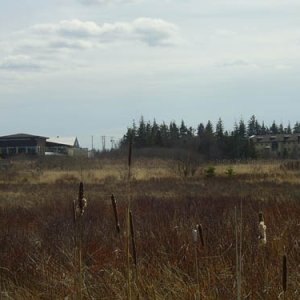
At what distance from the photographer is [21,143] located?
94125 millimetres

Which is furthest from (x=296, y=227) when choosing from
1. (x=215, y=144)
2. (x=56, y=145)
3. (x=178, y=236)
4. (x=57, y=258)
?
(x=56, y=145)

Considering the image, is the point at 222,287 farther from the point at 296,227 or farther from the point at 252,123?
the point at 252,123

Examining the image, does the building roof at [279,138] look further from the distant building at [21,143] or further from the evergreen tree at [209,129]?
the distant building at [21,143]

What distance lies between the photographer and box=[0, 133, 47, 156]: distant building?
92.4 meters

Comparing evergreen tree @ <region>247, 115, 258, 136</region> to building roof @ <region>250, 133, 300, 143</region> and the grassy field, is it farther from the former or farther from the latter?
the grassy field

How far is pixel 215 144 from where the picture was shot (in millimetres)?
66500

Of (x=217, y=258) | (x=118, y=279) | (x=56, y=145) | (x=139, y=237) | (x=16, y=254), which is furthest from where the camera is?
(x=56, y=145)

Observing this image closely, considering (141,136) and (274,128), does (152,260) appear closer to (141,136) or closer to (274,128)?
(141,136)

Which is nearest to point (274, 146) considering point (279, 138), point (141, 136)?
point (279, 138)

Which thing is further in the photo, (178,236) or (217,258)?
(178,236)

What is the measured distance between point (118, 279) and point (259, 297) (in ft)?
4.04

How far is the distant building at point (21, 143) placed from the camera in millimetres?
92375

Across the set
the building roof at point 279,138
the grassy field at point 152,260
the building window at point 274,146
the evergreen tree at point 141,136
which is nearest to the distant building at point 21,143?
the evergreen tree at point 141,136

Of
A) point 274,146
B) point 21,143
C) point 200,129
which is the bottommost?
point 274,146
